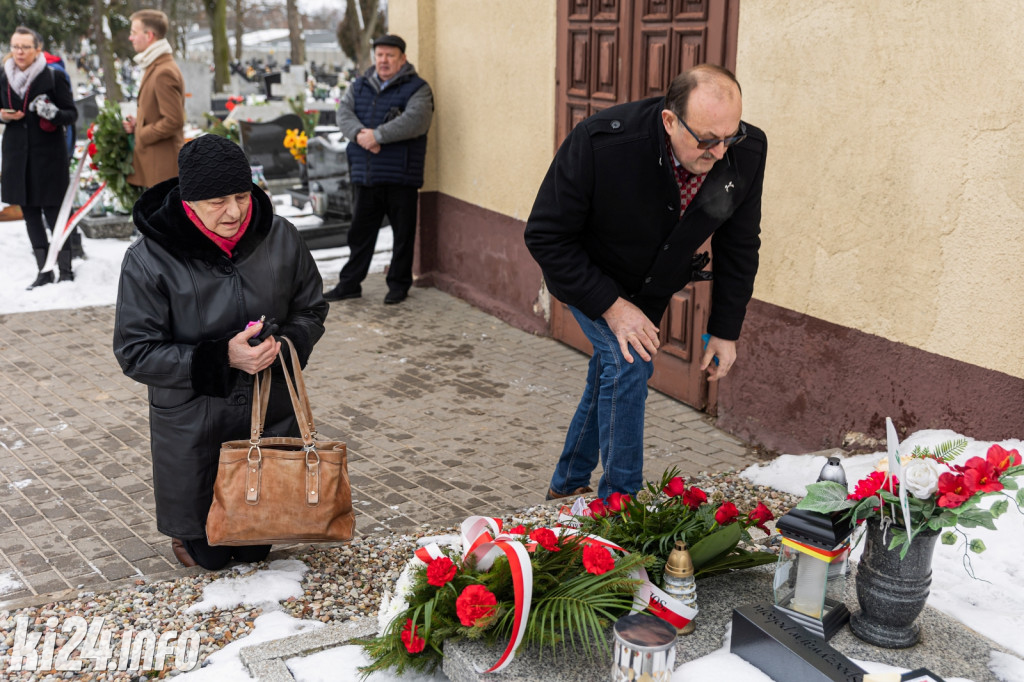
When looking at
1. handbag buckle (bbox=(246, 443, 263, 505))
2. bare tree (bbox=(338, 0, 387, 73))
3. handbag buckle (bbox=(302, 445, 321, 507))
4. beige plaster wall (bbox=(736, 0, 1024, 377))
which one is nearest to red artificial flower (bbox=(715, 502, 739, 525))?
handbag buckle (bbox=(302, 445, 321, 507))

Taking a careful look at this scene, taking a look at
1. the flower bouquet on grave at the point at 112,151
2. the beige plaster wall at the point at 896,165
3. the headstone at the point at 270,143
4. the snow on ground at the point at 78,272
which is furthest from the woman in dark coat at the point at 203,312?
the headstone at the point at 270,143

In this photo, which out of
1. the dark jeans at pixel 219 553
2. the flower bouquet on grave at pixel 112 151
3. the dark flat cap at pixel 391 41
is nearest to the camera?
the dark jeans at pixel 219 553

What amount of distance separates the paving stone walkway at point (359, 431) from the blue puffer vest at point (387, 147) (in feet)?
3.52

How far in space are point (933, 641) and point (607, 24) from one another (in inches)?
175

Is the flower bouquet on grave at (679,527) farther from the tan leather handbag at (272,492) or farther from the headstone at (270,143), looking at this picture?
the headstone at (270,143)

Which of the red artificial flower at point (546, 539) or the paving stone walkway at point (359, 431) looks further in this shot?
the paving stone walkway at point (359, 431)

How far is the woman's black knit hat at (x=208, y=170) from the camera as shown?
10.8 ft

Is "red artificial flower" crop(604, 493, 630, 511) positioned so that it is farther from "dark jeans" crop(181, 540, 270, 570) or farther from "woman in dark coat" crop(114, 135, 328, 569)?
"dark jeans" crop(181, 540, 270, 570)

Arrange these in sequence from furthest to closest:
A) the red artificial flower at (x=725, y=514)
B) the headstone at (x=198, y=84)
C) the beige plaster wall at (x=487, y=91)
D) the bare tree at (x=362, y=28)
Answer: the bare tree at (x=362, y=28) < the headstone at (x=198, y=84) < the beige plaster wall at (x=487, y=91) < the red artificial flower at (x=725, y=514)

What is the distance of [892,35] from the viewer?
432 cm

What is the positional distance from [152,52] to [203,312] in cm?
459

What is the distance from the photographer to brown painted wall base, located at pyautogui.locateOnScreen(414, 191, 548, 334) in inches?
293

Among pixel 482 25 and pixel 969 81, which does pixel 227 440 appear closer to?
pixel 969 81

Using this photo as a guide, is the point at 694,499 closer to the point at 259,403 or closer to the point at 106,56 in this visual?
the point at 259,403
